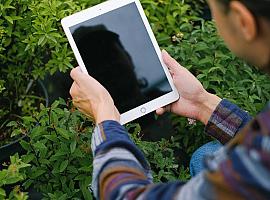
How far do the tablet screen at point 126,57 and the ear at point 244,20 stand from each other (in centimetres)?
78

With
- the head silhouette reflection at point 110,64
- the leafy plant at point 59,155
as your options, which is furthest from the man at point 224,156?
the leafy plant at point 59,155

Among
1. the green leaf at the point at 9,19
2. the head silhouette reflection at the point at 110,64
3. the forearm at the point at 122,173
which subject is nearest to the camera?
the forearm at the point at 122,173

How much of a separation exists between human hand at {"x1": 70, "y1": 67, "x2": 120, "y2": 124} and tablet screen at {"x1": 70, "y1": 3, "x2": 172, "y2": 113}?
15 centimetres

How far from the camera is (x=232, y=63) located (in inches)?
95.1

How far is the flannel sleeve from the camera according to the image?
73.3 inches

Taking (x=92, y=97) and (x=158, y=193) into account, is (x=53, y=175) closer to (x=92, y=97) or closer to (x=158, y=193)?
(x=92, y=97)

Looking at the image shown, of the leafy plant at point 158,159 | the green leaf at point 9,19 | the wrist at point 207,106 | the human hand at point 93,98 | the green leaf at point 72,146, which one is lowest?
the leafy plant at point 158,159

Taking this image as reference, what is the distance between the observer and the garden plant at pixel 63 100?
196 cm

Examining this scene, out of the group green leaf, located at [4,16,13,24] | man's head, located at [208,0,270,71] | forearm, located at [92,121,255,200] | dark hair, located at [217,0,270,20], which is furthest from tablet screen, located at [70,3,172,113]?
dark hair, located at [217,0,270,20]

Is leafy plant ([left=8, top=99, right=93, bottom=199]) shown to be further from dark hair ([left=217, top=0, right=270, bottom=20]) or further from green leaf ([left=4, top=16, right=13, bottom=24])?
dark hair ([left=217, top=0, right=270, bottom=20])

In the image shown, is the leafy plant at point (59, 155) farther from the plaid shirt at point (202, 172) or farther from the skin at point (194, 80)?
the plaid shirt at point (202, 172)

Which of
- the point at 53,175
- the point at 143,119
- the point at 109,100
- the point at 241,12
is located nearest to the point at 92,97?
the point at 109,100

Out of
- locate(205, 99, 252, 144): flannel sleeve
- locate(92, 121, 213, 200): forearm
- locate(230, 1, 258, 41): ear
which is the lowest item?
locate(205, 99, 252, 144): flannel sleeve

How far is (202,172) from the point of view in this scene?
1.22m
